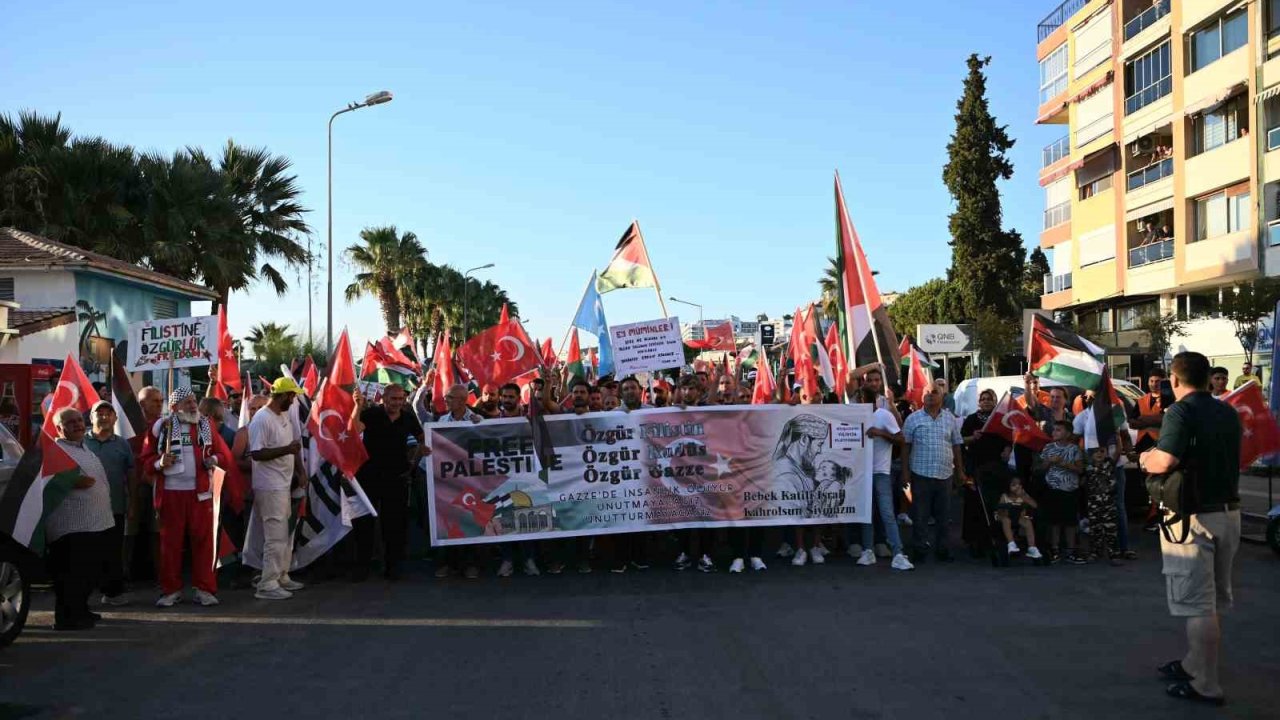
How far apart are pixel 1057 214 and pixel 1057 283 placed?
3006 millimetres

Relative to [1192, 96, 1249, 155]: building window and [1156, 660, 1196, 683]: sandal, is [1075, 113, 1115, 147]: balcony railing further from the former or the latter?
[1156, 660, 1196, 683]: sandal

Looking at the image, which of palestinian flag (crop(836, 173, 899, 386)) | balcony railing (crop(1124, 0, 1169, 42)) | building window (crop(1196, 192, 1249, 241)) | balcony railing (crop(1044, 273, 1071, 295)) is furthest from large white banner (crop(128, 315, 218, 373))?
balcony railing (crop(1044, 273, 1071, 295))

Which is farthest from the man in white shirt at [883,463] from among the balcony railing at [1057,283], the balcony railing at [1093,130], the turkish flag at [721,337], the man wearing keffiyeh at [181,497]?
the balcony railing at [1057,283]

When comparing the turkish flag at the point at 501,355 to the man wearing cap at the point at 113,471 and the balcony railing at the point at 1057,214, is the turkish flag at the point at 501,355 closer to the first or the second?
the man wearing cap at the point at 113,471

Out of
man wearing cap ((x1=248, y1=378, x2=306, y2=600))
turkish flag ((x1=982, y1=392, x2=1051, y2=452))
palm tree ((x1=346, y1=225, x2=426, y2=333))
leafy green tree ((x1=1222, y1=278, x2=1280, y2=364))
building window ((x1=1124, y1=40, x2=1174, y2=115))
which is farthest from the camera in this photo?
palm tree ((x1=346, y1=225, x2=426, y2=333))

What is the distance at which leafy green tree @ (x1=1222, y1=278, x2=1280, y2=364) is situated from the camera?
2398 cm

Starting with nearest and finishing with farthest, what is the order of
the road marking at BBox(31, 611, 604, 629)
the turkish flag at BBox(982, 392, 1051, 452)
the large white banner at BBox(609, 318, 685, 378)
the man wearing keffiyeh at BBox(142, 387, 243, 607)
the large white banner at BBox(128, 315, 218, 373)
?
the road marking at BBox(31, 611, 604, 629)
the man wearing keffiyeh at BBox(142, 387, 243, 607)
the turkish flag at BBox(982, 392, 1051, 452)
the large white banner at BBox(128, 315, 218, 373)
the large white banner at BBox(609, 318, 685, 378)

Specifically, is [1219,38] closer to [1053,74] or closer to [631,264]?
[1053,74]

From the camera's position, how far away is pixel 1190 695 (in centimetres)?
569

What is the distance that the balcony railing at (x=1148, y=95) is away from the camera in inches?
1358

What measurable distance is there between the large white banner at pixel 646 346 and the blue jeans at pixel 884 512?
358 cm

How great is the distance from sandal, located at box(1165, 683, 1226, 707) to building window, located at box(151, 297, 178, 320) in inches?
1082

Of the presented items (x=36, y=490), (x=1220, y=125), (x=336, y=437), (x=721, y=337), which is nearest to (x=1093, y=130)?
(x=1220, y=125)

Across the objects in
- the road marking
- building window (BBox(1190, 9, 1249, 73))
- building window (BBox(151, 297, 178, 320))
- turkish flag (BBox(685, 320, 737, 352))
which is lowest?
the road marking
